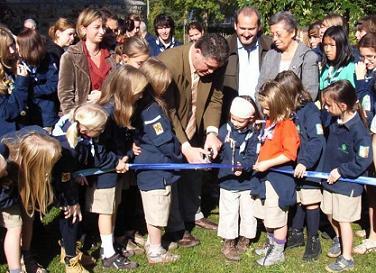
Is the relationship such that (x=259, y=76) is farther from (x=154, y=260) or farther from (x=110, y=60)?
(x=154, y=260)

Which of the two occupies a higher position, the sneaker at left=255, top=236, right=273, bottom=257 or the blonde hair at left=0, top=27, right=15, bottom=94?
the blonde hair at left=0, top=27, right=15, bottom=94

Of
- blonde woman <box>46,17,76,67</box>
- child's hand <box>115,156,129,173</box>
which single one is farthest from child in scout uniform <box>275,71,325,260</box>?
blonde woman <box>46,17,76,67</box>

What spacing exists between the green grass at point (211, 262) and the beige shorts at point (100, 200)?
0.54 metres

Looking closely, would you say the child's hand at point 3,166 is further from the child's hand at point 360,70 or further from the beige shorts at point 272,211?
the child's hand at point 360,70

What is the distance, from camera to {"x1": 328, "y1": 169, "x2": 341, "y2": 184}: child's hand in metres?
4.89

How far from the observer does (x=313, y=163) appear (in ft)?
16.5

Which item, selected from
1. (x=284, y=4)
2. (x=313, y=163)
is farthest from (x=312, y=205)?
(x=284, y=4)

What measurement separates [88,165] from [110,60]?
1.30m

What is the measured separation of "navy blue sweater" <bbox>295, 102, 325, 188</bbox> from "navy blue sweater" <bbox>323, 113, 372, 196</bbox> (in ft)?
0.28

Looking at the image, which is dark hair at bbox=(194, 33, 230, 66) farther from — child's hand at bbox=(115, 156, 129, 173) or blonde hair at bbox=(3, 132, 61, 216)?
blonde hair at bbox=(3, 132, 61, 216)

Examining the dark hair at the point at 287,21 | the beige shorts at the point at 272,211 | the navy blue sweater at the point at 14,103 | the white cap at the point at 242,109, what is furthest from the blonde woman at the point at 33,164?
the dark hair at the point at 287,21

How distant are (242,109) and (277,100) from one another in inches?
12.3

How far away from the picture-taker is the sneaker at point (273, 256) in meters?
5.22

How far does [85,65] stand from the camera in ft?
18.0
